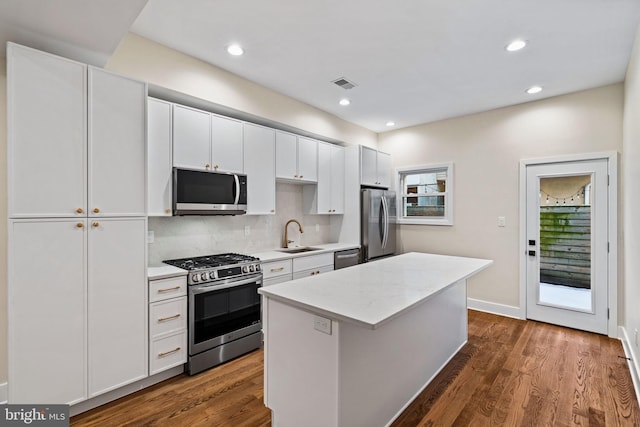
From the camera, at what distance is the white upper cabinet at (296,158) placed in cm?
374

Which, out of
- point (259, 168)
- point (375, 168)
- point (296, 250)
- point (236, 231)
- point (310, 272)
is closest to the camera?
point (259, 168)

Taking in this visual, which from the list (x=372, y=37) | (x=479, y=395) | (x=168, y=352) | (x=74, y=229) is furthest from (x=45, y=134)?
(x=479, y=395)

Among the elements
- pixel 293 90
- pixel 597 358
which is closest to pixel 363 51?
pixel 293 90

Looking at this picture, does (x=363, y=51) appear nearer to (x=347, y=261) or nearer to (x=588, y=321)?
(x=347, y=261)

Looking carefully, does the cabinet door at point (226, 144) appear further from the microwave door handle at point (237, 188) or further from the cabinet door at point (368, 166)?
the cabinet door at point (368, 166)

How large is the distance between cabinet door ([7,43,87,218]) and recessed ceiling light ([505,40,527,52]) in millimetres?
3286

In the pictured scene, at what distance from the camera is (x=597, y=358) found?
9.61 ft

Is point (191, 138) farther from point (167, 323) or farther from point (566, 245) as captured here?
point (566, 245)

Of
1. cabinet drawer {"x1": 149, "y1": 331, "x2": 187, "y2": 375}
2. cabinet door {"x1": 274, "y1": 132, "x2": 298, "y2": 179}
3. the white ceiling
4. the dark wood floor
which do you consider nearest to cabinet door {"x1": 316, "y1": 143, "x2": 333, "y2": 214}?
cabinet door {"x1": 274, "y1": 132, "x2": 298, "y2": 179}

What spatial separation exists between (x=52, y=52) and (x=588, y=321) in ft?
18.6

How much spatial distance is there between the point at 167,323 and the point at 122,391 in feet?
1.77

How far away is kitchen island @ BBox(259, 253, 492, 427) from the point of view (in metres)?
1.61

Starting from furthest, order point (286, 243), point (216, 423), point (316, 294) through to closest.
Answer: point (286, 243) < point (216, 423) < point (316, 294)

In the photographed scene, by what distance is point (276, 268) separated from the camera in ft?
11.1
